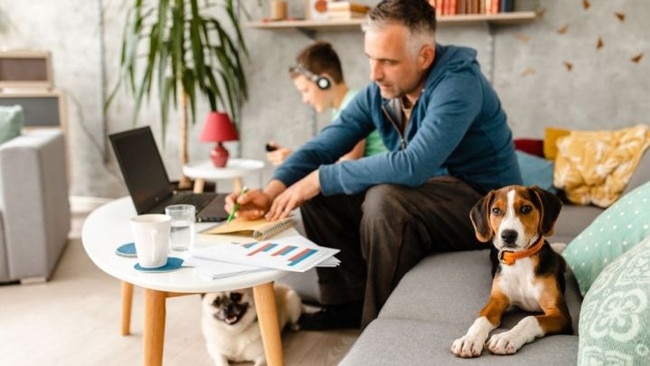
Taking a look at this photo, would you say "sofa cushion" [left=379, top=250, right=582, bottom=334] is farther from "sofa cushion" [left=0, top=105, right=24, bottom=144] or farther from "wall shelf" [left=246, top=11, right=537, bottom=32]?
"sofa cushion" [left=0, top=105, right=24, bottom=144]

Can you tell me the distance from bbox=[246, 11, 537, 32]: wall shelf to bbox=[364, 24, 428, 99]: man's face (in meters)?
1.34

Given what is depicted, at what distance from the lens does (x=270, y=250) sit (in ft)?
5.10

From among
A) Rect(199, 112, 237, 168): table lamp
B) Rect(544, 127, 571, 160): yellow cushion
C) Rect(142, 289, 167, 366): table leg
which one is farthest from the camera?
Rect(199, 112, 237, 168): table lamp

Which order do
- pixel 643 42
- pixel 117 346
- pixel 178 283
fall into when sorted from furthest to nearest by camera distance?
pixel 643 42 → pixel 117 346 → pixel 178 283

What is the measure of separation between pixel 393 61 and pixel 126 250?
0.96 m

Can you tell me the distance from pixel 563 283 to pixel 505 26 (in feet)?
7.58

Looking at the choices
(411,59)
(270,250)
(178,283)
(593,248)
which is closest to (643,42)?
(411,59)

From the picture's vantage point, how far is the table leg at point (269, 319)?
5.09ft

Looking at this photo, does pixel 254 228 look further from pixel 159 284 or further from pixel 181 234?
pixel 159 284

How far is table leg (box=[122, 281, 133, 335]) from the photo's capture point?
2.13m

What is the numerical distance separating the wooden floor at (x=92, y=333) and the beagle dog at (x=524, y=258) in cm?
80

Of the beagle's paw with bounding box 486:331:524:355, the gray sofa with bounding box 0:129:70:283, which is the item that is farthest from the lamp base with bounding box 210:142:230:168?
the beagle's paw with bounding box 486:331:524:355

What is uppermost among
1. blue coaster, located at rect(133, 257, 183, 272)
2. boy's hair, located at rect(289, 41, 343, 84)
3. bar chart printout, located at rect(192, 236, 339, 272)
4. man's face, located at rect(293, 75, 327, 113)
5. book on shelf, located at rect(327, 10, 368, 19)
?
book on shelf, located at rect(327, 10, 368, 19)

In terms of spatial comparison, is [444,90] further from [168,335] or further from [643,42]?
[643,42]
